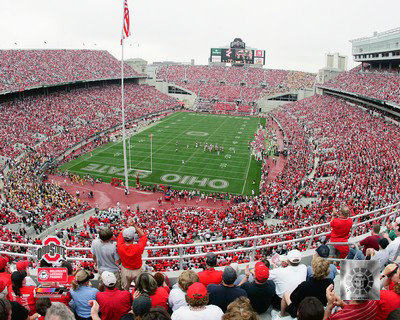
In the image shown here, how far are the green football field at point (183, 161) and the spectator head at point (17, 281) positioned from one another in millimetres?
22947

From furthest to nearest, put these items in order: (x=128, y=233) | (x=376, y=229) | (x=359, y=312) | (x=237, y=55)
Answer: (x=237, y=55) < (x=376, y=229) < (x=128, y=233) < (x=359, y=312)

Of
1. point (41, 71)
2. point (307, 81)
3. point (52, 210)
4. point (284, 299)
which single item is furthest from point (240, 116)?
point (284, 299)

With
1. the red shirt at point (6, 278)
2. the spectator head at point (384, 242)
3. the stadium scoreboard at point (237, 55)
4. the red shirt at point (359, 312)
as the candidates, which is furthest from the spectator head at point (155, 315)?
the stadium scoreboard at point (237, 55)

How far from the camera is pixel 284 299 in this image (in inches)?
171

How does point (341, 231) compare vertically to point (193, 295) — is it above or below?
below

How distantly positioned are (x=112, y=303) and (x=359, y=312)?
2.65 m

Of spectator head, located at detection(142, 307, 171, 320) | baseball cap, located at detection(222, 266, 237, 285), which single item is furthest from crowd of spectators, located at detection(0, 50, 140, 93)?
spectator head, located at detection(142, 307, 171, 320)

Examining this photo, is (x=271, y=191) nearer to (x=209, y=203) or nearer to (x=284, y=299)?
(x=209, y=203)

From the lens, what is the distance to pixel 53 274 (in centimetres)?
423

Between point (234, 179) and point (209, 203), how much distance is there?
17.1ft

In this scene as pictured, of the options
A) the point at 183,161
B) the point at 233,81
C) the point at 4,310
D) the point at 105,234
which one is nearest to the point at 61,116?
the point at 183,161

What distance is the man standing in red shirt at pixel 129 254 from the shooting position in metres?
5.13

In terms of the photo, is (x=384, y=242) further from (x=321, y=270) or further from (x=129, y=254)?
(x=129, y=254)

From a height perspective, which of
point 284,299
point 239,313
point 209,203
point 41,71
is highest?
point 41,71
